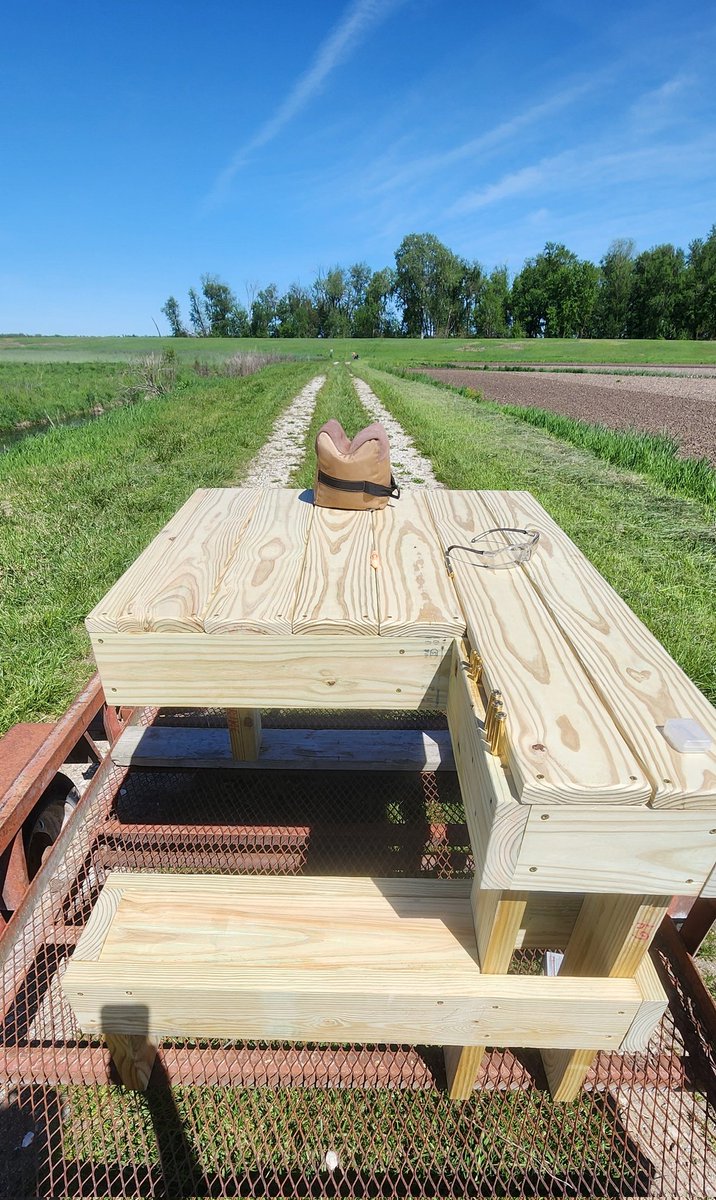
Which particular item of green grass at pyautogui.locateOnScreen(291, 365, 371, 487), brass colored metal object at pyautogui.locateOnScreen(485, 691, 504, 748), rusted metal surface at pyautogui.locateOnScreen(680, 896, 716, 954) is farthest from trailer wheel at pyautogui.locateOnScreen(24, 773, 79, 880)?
green grass at pyautogui.locateOnScreen(291, 365, 371, 487)

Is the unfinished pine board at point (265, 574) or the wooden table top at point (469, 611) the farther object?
the unfinished pine board at point (265, 574)

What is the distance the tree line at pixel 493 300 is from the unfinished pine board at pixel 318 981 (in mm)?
83508

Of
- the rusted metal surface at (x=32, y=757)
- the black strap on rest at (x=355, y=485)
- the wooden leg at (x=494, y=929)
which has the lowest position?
the rusted metal surface at (x=32, y=757)

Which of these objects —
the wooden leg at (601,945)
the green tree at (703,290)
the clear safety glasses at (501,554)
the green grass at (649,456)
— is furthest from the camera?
the green tree at (703,290)

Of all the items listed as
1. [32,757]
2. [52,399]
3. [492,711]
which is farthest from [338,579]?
[52,399]

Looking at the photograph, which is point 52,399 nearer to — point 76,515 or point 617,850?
point 76,515

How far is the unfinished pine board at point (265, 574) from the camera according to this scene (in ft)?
4.91

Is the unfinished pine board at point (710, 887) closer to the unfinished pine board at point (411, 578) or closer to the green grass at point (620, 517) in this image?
the unfinished pine board at point (411, 578)

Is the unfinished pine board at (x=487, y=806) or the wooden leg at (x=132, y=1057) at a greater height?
the unfinished pine board at (x=487, y=806)

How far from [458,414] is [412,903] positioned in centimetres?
1405

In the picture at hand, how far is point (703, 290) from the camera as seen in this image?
6556 cm

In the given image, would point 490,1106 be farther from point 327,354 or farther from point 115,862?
point 327,354

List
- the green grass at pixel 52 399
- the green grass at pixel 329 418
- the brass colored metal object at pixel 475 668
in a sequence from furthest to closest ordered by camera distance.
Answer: the green grass at pixel 52 399, the green grass at pixel 329 418, the brass colored metal object at pixel 475 668

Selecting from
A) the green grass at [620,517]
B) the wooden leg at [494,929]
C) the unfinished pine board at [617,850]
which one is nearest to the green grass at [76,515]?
the wooden leg at [494,929]
